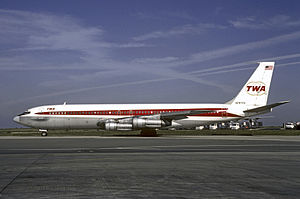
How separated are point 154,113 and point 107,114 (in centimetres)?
540

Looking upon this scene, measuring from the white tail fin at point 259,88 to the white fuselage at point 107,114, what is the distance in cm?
204

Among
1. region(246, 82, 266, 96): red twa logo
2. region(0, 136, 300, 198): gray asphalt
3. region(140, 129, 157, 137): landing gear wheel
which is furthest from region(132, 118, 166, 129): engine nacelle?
region(0, 136, 300, 198): gray asphalt

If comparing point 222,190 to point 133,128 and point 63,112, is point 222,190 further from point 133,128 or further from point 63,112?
point 63,112

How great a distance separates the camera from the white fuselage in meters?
35.5

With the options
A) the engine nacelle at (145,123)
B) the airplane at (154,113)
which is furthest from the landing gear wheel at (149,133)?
the engine nacelle at (145,123)

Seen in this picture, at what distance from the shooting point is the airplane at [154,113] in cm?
3438

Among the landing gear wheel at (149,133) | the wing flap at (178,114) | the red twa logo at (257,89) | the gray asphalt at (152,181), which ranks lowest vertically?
the gray asphalt at (152,181)

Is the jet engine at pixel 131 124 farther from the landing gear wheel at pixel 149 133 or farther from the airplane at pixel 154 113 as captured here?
the landing gear wheel at pixel 149 133

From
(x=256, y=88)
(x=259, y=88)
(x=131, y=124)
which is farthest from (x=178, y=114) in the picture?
(x=259, y=88)

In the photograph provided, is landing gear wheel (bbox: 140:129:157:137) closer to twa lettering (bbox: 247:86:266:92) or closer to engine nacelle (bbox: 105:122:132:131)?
A: engine nacelle (bbox: 105:122:132:131)

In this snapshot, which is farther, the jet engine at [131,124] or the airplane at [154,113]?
the airplane at [154,113]

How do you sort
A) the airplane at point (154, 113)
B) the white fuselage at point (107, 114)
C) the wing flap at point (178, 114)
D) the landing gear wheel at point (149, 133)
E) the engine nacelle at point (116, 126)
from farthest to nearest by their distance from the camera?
the landing gear wheel at point (149, 133), the white fuselage at point (107, 114), the airplane at point (154, 113), the engine nacelle at point (116, 126), the wing flap at point (178, 114)

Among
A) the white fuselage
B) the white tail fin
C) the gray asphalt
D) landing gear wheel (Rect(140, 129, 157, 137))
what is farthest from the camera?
landing gear wheel (Rect(140, 129, 157, 137))

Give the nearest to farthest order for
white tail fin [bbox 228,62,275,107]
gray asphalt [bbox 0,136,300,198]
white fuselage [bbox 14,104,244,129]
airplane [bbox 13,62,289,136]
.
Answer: gray asphalt [bbox 0,136,300,198]
airplane [bbox 13,62,289,136]
white fuselage [bbox 14,104,244,129]
white tail fin [bbox 228,62,275,107]
